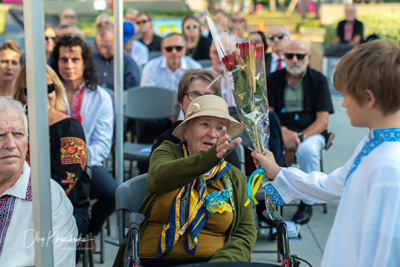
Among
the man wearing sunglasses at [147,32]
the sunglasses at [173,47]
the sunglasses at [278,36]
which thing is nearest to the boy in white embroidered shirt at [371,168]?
the sunglasses at [173,47]

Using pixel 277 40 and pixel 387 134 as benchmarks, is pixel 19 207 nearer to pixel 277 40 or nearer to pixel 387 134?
pixel 387 134

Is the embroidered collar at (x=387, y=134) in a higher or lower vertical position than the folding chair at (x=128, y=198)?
higher

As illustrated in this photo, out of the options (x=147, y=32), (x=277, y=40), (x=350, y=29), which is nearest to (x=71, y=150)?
(x=277, y=40)

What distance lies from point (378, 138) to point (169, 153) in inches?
52.2

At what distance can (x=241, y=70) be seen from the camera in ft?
8.88

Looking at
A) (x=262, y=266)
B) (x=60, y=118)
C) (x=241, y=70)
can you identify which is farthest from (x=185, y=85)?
(x=262, y=266)

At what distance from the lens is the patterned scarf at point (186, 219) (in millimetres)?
2947

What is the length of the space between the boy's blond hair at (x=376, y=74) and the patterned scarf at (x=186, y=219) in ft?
3.91

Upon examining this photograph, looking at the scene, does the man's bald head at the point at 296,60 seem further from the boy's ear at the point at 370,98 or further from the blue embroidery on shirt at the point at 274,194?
the boy's ear at the point at 370,98

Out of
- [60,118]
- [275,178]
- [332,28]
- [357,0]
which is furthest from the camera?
[357,0]

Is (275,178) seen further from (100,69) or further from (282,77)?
(100,69)

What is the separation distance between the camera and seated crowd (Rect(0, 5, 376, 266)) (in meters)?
2.88

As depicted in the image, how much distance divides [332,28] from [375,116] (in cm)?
1528

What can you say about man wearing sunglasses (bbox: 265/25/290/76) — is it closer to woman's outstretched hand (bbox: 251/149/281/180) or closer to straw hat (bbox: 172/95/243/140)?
straw hat (bbox: 172/95/243/140)
